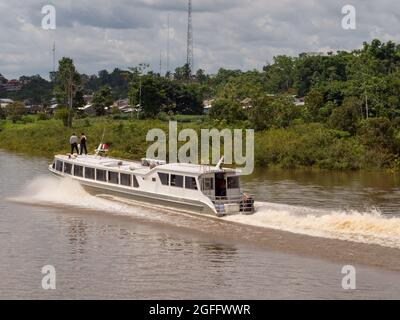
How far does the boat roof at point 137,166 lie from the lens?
25.2m

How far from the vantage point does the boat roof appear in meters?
25.2

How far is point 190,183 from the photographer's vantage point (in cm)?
2522

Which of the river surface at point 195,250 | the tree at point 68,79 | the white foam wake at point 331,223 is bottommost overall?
the river surface at point 195,250

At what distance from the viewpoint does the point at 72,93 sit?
75875 millimetres

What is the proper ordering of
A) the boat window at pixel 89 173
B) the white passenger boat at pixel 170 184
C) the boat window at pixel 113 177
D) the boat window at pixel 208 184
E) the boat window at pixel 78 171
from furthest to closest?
1. the boat window at pixel 78 171
2. the boat window at pixel 89 173
3. the boat window at pixel 113 177
4. the boat window at pixel 208 184
5. the white passenger boat at pixel 170 184

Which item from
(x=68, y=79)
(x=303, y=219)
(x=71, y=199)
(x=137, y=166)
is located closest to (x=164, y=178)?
(x=137, y=166)

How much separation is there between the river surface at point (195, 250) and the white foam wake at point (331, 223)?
30mm

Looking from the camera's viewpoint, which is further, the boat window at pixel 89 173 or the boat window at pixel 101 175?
the boat window at pixel 89 173

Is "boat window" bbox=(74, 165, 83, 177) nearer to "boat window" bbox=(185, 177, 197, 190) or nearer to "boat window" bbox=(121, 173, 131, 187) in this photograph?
"boat window" bbox=(121, 173, 131, 187)

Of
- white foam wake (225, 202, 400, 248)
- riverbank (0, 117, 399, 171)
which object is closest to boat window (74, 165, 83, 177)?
riverbank (0, 117, 399, 171)

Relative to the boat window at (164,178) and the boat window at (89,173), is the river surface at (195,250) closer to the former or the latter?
the boat window at (164,178)

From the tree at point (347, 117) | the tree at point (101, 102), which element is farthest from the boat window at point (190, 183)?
the tree at point (101, 102)

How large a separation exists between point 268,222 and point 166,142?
1207 inches
